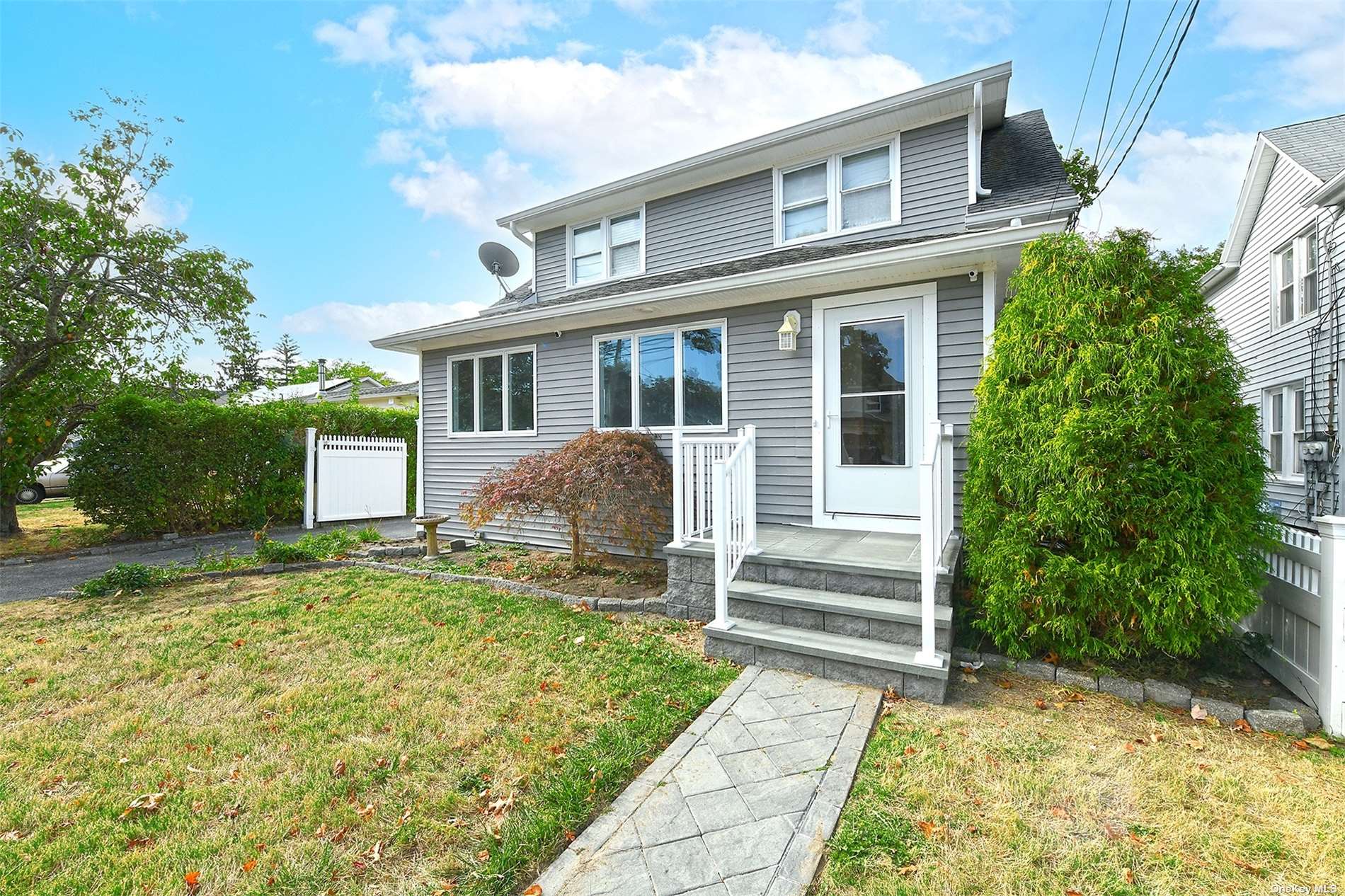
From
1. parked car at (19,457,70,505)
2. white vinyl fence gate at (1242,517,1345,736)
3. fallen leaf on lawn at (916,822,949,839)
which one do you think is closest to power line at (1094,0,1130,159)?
white vinyl fence gate at (1242,517,1345,736)

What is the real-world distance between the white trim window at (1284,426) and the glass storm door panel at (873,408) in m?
7.67

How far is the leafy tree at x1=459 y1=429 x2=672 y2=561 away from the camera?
5.61 m

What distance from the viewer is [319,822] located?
7.27 ft

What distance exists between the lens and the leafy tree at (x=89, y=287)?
8.46 m

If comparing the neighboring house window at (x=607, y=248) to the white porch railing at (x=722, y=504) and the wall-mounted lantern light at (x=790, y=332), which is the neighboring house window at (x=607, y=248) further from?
the white porch railing at (x=722, y=504)

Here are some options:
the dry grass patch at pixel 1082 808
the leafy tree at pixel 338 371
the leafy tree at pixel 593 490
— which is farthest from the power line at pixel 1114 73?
the leafy tree at pixel 338 371

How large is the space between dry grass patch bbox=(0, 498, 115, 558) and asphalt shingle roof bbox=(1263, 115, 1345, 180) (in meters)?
18.9

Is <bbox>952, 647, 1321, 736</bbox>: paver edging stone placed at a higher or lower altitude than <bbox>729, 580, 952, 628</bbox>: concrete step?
lower

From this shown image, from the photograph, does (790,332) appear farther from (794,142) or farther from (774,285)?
(794,142)

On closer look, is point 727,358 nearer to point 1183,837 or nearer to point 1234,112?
point 1183,837

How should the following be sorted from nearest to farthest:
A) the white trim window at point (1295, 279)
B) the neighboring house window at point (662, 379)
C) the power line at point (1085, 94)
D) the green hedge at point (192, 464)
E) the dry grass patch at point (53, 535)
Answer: the power line at point (1085, 94)
the neighboring house window at point (662, 379)
the dry grass patch at point (53, 535)
the green hedge at point (192, 464)
the white trim window at point (1295, 279)

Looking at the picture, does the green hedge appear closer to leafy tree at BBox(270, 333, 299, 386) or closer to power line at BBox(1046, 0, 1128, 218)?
power line at BBox(1046, 0, 1128, 218)

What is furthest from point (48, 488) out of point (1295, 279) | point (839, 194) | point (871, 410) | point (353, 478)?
point (1295, 279)

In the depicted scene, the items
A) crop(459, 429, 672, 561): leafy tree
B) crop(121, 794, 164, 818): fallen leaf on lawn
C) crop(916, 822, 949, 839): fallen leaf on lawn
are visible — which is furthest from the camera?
crop(459, 429, 672, 561): leafy tree
